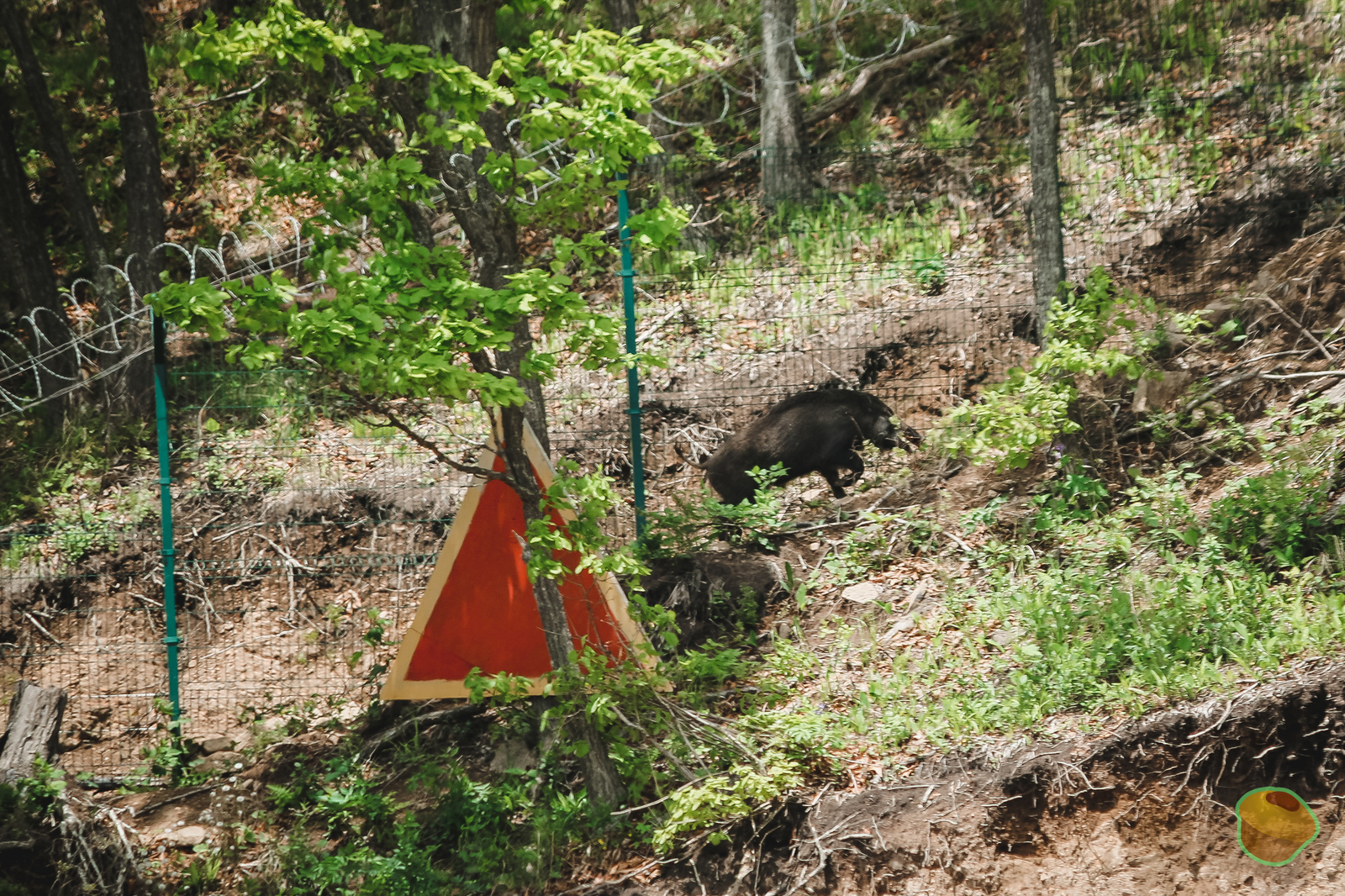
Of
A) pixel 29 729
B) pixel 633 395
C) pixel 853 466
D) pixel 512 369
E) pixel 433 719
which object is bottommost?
pixel 433 719

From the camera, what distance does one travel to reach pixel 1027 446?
20.3 feet

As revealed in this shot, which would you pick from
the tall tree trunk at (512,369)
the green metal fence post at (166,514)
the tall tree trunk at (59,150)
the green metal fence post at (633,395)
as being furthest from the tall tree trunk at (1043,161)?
the tall tree trunk at (59,150)

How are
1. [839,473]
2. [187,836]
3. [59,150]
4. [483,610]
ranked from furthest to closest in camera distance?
[59,150] < [839,473] < [187,836] < [483,610]

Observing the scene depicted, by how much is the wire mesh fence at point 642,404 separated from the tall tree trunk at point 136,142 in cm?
169

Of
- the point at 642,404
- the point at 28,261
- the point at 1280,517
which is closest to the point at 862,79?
the point at 642,404

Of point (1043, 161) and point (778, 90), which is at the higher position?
point (778, 90)

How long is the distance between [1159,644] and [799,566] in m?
2.23

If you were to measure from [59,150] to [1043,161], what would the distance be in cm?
957

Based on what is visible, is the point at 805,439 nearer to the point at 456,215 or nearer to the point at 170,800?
the point at 456,215

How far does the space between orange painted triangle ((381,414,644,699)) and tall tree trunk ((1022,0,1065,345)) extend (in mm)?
4133

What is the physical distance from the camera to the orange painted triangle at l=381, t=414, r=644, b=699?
5445mm

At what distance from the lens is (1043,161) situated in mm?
7559

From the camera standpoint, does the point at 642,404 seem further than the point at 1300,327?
Yes
